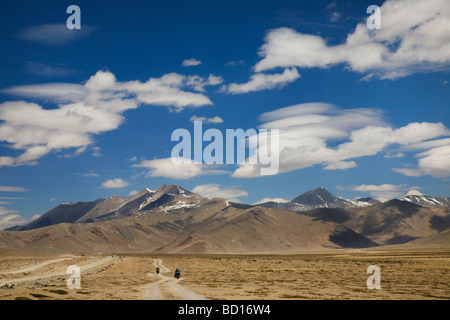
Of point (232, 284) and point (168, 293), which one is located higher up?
point (168, 293)

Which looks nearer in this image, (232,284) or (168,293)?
(168,293)

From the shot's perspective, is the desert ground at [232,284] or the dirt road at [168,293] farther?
the desert ground at [232,284]

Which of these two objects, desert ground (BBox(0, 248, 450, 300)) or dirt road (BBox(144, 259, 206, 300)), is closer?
dirt road (BBox(144, 259, 206, 300))
